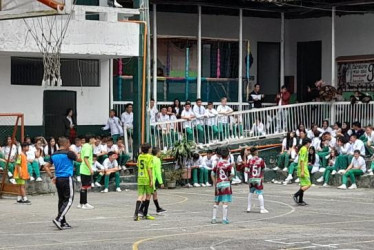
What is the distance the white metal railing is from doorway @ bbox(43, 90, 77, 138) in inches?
122

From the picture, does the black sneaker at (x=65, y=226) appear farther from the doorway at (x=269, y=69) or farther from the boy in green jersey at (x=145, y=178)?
the doorway at (x=269, y=69)

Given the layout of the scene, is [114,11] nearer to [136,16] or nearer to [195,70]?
[136,16]

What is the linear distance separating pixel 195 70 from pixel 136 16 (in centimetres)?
473

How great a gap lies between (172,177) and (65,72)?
5479 millimetres

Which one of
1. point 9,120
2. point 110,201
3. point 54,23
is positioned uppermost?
point 54,23

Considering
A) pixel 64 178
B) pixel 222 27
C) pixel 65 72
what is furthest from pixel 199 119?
pixel 64 178

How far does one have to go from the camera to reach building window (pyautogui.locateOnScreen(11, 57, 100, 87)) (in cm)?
3175

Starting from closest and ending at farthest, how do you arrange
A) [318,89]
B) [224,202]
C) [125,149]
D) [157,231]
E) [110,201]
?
[157,231] < [224,202] < [110,201] < [125,149] < [318,89]

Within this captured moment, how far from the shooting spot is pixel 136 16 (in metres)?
33.4

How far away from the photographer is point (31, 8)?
18.7m

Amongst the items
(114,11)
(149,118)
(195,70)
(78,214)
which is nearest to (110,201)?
(78,214)

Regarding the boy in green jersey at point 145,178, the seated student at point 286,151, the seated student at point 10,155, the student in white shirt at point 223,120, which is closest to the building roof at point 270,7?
the student in white shirt at point 223,120

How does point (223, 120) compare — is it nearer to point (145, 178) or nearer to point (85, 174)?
point (85, 174)

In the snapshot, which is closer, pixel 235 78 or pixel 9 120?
pixel 9 120
